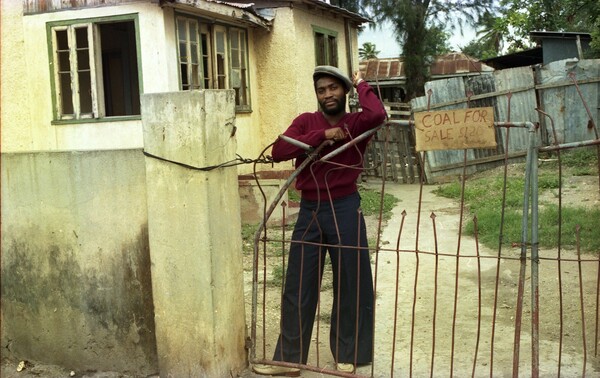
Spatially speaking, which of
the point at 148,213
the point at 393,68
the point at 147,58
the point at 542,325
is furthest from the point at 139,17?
the point at 393,68

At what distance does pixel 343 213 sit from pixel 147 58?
673cm

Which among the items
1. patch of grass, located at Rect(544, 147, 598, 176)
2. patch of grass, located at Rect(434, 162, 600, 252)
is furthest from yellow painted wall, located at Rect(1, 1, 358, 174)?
patch of grass, located at Rect(544, 147, 598, 176)

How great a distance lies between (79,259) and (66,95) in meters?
6.87

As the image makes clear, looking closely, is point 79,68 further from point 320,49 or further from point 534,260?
point 534,260

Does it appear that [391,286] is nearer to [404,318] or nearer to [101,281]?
[404,318]

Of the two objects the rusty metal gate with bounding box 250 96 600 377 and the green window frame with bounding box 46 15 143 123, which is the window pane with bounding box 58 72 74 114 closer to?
the green window frame with bounding box 46 15 143 123

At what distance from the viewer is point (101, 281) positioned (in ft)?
14.2

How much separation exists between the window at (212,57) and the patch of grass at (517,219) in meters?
4.20

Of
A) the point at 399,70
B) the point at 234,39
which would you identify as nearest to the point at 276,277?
the point at 234,39

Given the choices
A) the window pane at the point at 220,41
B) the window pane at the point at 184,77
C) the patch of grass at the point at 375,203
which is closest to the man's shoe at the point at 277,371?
the patch of grass at the point at 375,203

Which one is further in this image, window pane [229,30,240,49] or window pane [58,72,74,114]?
window pane [229,30,240,49]

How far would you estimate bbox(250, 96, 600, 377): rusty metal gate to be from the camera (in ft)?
11.6

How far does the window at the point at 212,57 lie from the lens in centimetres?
1053

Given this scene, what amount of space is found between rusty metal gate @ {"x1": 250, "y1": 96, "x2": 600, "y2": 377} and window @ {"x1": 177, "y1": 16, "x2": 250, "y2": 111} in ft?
13.0
